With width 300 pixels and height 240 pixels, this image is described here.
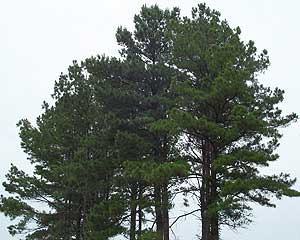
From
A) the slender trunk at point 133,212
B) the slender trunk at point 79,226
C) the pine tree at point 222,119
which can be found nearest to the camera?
the pine tree at point 222,119

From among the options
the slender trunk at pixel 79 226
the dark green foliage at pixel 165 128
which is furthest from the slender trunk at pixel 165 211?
the slender trunk at pixel 79 226

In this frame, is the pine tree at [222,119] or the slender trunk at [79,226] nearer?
the pine tree at [222,119]

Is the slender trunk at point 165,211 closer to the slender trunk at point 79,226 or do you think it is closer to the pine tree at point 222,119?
the pine tree at point 222,119

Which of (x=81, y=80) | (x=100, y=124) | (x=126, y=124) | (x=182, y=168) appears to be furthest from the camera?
(x=81, y=80)

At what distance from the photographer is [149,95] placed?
957 inches

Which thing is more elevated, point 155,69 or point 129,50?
point 129,50

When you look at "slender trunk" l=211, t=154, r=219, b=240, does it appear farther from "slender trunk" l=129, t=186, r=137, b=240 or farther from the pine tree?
"slender trunk" l=129, t=186, r=137, b=240

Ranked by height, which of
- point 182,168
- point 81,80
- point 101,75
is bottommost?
point 182,168

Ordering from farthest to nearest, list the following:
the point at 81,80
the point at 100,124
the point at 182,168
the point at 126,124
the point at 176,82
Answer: the point at 81,80 → the point at 100,124 → the point at 126,124 → the point at 176,82 → the point at 182,168

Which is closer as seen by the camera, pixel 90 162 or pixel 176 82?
pixel 176 82

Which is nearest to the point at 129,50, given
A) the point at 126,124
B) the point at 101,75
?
the point at 101,75

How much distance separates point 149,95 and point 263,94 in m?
5.14

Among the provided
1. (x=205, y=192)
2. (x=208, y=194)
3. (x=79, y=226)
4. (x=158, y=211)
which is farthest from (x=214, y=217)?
(x=79, y=226)

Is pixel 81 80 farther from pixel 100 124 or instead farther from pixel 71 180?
pixel 71 180
